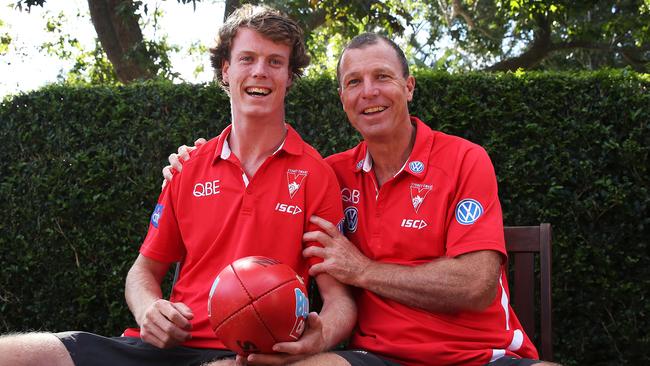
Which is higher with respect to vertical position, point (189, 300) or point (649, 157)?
point (649, 157)

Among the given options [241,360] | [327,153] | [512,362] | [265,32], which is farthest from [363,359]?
[327,153]

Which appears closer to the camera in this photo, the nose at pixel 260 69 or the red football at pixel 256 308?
the red football at pixel 256 308

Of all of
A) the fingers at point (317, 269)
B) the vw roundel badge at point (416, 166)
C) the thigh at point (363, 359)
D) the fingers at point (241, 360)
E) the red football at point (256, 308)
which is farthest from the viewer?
the vw roundel badge at point (416, 166)

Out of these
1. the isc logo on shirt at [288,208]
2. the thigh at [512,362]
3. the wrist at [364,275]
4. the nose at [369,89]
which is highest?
the nose at [369,89]

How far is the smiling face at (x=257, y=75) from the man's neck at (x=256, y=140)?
0.05 m

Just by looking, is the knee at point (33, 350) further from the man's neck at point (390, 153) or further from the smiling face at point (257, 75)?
the man's neck at point (390, 153)

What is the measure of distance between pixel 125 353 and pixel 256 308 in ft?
2.94

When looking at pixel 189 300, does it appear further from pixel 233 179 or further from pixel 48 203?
pixel 48 203

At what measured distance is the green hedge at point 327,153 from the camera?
17.1 feet

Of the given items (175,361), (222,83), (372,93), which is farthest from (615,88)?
(175,361)

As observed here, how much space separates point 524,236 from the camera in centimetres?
375

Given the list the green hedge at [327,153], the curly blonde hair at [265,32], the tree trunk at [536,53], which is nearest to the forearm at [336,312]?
the curly blonde hair at [265,32]

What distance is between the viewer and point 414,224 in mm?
3293

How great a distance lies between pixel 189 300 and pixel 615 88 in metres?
3.72
